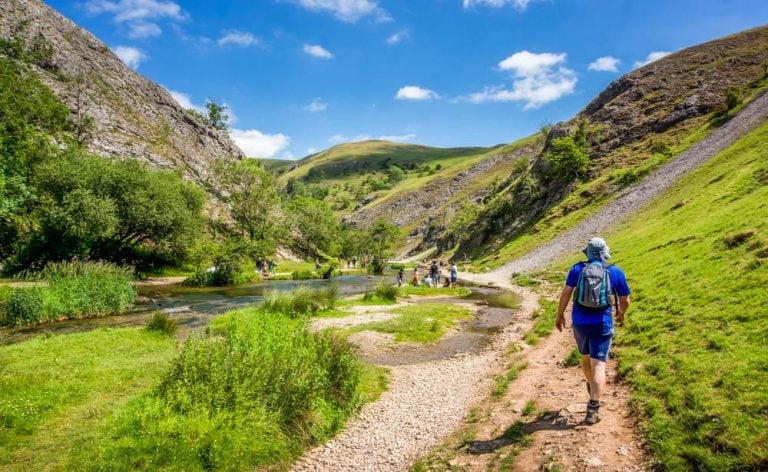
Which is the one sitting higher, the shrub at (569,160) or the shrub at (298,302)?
the shrub at (569,160)

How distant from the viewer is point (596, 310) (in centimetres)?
845

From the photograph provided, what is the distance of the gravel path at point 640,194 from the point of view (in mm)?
50812

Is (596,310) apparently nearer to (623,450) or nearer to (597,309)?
(597,309)

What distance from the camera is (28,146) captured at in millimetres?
58188

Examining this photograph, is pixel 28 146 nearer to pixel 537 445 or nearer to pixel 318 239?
pixel 318 239

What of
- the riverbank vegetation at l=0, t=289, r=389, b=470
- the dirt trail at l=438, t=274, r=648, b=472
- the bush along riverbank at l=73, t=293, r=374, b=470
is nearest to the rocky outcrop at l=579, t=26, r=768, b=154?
the dirt trail at l=438, t=274, r=648, b=472

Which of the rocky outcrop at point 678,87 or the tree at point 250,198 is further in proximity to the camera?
the tree at point 250,198

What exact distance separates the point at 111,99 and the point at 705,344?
425 feet

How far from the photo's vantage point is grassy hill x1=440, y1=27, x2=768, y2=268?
66.5 m

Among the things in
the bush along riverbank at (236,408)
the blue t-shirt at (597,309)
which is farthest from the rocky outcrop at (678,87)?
the bush along riverbank at (236,408)

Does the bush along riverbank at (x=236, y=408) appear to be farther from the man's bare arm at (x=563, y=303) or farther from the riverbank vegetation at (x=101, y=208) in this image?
the riverbank vegetation at (x=101, y=208)

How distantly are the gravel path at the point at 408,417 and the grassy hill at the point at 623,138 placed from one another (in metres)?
→ 50.4

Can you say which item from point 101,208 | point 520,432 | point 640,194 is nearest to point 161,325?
point 520,432

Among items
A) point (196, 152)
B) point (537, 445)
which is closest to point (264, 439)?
point (537, 445)
